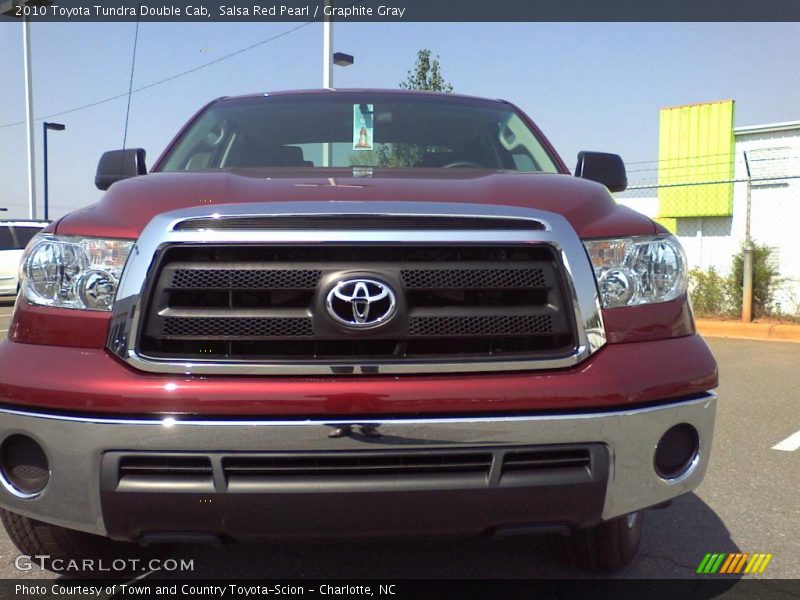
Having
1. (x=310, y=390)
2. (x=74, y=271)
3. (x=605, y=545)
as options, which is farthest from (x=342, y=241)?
(x=605, y=545)

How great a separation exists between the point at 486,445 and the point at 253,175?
1.19 metres

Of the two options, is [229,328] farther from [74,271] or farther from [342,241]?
[74,271]

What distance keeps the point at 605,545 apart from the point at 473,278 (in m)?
1.11

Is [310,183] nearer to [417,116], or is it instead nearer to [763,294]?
[417,116]

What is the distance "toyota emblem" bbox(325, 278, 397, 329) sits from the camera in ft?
6.29

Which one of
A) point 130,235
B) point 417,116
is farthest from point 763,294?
point 130,235

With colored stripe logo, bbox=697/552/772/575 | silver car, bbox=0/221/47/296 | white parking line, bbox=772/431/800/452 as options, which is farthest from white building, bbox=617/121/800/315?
silver car, bbox=0/221/47/296

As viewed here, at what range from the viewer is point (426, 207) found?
2016 millimetres

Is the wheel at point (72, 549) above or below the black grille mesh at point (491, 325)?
below

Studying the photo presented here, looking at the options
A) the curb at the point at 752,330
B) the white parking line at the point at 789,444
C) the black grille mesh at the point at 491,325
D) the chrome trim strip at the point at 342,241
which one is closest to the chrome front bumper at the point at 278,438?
the chrome trim strip at the point at 342,241

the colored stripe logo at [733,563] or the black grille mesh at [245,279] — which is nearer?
the black grille mesh at [245,279]

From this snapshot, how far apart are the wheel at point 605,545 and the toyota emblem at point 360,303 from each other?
108cm

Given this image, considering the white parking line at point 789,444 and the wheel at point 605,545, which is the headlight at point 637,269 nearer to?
the wheel at point 605,545

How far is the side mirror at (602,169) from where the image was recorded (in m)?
3.37
